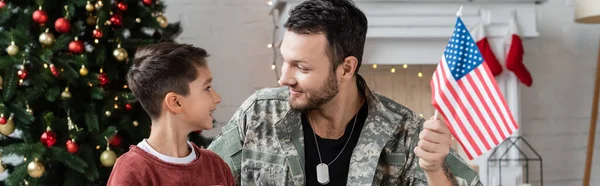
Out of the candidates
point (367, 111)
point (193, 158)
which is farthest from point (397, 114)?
point (193, 158)

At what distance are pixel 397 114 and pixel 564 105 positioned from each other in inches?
98.0

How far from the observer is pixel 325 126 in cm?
211

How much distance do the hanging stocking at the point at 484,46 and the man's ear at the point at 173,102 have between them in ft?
6.93

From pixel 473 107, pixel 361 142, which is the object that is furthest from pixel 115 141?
pixel 473 107

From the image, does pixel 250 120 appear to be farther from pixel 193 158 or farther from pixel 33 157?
pixel 33 157

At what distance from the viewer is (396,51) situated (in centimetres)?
358

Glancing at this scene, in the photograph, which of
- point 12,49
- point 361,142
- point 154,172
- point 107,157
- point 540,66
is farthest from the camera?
point 540,66

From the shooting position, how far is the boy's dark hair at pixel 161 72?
1.71m

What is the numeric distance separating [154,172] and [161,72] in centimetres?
22

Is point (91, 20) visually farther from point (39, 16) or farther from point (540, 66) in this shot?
point (540, 66)

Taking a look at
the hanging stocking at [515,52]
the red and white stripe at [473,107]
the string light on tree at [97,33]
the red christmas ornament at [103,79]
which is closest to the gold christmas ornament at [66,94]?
the red christmas ornament at [103,79]

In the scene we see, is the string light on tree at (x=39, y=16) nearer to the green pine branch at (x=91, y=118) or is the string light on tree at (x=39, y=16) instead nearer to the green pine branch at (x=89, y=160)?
the green pine branch at (x=91, y=118)

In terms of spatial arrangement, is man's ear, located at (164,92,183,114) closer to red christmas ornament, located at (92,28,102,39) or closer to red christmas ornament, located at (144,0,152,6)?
red christmas ornament, located at (92,28,102,39)

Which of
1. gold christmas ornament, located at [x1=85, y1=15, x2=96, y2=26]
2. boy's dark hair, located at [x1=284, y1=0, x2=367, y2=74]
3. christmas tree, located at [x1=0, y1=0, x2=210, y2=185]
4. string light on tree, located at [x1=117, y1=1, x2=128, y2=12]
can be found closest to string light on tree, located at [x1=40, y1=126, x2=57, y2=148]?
christmas tree, located at [x1=0, y1=0, x2=210, y2=185]
